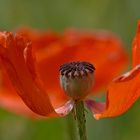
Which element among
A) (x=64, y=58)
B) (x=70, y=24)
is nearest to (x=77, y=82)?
(x=64, y=58)

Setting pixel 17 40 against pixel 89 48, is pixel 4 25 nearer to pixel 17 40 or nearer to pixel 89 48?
pixel 89 48

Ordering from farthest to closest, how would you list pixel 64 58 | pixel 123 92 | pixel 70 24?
1. pixel 70 24
2. pixel 64 58
3. pixel 123 92

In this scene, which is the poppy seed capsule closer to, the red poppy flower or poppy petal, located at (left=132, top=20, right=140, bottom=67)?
poppy petal, located at (left=132, top=20, right=140, bottom=67)

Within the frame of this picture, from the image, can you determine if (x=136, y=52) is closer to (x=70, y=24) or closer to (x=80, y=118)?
(x=80, y=118)

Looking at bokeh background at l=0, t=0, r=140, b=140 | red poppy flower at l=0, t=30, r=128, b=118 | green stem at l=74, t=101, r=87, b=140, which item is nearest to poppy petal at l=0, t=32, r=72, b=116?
green stem at l=74, t=101, r=87, b=140

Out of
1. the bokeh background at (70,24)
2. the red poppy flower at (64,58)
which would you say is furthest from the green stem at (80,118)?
the bokeh background at (70,24)

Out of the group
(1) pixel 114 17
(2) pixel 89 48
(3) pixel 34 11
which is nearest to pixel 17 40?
(2) pixel 89 48

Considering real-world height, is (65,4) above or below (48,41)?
above
